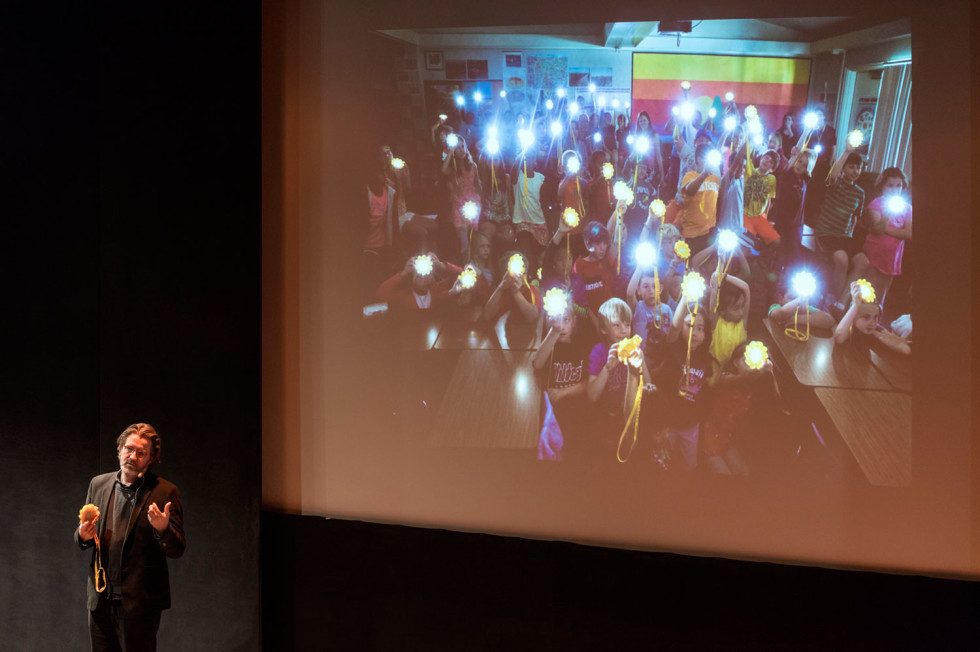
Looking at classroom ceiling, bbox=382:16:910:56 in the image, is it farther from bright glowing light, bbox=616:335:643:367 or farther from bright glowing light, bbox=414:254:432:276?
bright glowing light, bbox=616:335:643:367

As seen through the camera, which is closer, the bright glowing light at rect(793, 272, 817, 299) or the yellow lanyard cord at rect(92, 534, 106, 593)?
the yellow lanyard cord at rect(92, 534, 106, 593)

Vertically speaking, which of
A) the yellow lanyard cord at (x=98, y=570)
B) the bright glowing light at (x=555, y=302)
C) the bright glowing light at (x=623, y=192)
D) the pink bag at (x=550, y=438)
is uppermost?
the bright glowing light at (x=623, y=192)

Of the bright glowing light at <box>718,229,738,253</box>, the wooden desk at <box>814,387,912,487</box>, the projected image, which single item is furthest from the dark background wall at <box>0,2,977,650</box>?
the bright glowing light at <box>718,229,738,253</box>

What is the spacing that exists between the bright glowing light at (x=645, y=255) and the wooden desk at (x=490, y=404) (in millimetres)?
581

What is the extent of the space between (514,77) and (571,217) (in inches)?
24.3

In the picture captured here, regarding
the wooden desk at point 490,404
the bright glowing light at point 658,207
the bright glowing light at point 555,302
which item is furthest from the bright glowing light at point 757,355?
the wooden desk at point 490,404

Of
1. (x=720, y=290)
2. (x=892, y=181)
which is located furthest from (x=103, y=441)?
(x=892, y=181)

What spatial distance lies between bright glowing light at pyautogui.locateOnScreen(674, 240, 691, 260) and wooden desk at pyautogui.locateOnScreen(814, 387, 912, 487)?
0.74 meters

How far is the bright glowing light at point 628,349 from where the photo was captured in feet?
9.19

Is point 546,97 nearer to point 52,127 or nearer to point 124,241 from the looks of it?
point 124,241

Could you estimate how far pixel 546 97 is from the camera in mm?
2865

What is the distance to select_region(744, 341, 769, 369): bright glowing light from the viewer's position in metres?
2.69

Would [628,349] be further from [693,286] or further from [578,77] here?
[578,77]

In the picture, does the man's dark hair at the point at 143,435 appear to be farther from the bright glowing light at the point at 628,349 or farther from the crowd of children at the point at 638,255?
the bright glowing light at the point at 628,349
